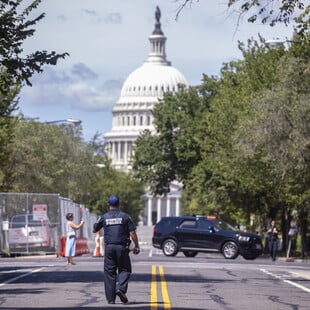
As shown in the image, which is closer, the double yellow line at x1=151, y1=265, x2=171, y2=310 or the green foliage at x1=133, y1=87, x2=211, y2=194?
the double yellow line at x1=151, y1=265, x2=171, y2=310

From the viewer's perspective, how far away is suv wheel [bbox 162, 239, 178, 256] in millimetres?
51219

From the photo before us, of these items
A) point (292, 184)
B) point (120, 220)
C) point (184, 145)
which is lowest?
point (120, 220)

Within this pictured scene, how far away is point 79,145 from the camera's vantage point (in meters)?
94.5

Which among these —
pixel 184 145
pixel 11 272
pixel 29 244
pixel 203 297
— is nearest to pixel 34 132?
pixel 184 145

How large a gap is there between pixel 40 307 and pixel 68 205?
110 ft

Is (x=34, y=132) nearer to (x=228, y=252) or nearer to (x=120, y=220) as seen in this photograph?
(x=228, y=252)

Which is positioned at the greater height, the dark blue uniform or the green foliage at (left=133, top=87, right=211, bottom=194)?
the green foliage at (left=133, top=87, right=211, bottom=194)

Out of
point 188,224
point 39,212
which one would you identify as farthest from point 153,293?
point 188,224

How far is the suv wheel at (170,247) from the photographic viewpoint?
51219 mm

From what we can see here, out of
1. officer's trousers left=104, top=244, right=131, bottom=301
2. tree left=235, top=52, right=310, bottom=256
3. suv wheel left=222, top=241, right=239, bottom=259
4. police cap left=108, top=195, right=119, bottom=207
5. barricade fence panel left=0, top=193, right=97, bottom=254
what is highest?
tree left=235, top=52, right=310, bottom=256

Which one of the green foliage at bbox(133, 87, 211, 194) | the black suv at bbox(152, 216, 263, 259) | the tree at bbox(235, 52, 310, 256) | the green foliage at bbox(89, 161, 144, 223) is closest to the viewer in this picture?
the tree at bbox(235, 52, 310, 256)

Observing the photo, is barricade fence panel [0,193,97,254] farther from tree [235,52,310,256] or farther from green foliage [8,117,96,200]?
green foliage [8,117,96,200]

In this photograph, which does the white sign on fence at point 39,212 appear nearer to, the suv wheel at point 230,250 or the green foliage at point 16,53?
the suv wheel at point 230,250

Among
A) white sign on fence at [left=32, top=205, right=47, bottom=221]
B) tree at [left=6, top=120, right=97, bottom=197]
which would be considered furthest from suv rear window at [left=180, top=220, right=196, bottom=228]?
tree at [left=6, top=120, right=97, bottom=197]
